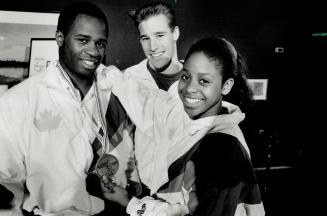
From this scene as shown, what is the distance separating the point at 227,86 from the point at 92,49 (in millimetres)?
700

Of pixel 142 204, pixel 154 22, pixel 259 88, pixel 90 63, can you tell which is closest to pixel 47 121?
pixel 90 63

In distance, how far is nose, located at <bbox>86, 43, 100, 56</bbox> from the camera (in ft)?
5.21

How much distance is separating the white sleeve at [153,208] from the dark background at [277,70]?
1.91 feet

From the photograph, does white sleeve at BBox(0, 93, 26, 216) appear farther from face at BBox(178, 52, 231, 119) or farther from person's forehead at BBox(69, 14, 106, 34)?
face at BBox(178, 52, 231, 119)

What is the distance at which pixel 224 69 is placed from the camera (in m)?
1.59

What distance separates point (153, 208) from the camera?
162 centimetres

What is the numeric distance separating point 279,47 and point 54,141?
4.68ft

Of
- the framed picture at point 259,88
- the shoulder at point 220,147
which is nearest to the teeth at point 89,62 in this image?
the shoulder at point 220,147

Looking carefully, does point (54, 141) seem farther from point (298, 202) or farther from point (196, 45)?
point (298, 202)

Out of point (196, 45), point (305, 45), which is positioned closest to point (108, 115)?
point (196, 45)

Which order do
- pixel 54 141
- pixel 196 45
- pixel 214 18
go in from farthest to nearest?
pixel 214 18, pixel 196 45, pixel 54 141

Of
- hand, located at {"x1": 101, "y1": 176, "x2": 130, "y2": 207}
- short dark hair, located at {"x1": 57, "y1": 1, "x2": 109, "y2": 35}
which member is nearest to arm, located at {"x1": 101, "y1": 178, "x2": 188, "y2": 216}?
hand, located at {"x1": 101, "y1": 176, "x2": 130, "y2": 207}

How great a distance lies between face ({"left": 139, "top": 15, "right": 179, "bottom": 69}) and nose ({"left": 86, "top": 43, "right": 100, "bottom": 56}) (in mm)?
264

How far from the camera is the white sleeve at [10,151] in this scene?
150 cm
